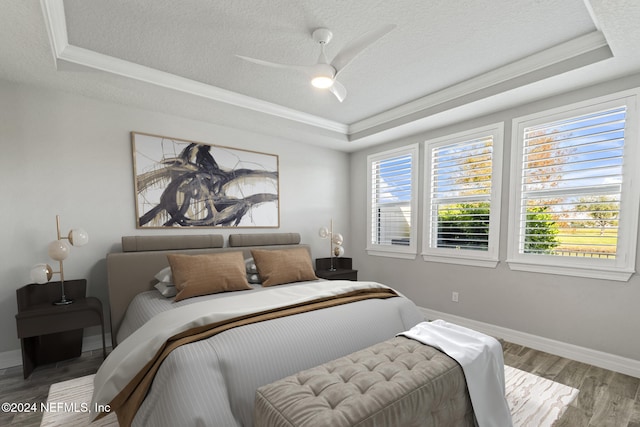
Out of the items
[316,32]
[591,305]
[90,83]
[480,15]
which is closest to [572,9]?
[480,15]

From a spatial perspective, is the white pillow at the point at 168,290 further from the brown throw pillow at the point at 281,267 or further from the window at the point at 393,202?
the window at the point at 393,202

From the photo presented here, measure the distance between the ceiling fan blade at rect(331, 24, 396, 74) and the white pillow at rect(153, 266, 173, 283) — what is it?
2290 millimetres

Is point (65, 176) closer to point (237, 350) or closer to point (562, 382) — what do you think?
point (237, 350)

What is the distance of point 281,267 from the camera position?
10.1ft

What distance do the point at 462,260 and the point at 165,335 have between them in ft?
10.3

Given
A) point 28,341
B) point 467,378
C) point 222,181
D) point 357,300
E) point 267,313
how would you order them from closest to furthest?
point 467,378 < point 267,313 < point 357,300 < point 28,341 < point 222,181

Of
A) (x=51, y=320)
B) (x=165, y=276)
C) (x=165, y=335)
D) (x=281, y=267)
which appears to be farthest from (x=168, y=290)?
(x=165, y=335)

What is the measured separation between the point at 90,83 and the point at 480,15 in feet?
10.3

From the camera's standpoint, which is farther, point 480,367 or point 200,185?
point 200,185

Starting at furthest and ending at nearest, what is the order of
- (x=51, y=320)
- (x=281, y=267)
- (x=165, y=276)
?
(x=281, y=267) < (x=165, y=276) < (x=51, y=320)

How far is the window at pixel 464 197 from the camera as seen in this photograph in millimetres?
3150

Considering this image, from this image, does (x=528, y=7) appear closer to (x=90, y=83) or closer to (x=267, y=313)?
(x=267, y=313)

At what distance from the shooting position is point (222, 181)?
3.51 metres

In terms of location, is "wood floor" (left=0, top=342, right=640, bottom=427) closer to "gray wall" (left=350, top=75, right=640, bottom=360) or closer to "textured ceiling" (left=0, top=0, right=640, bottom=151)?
"gray wall" (left=350, top=75, right=640, bottom=360)
